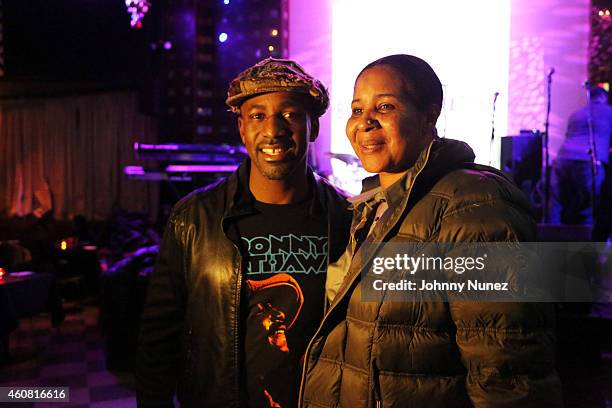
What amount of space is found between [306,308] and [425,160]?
0.66 meters

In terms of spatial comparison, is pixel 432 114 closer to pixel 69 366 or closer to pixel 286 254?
pixel 286 254

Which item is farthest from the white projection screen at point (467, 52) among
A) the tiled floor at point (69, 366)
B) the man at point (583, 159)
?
the tiled floor at point (69, 366)

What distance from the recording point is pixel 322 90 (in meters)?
1.68

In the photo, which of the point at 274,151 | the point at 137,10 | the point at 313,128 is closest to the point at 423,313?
the point at 274,151

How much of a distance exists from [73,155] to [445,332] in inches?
383

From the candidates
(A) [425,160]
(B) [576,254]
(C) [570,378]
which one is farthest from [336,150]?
(A) [425,160]

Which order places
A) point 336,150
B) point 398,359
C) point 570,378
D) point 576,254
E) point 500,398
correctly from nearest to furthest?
point 500,398 < point 398,359 < point 570,378 < point 576,254 < point 336,150

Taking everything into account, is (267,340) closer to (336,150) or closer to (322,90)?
(322,90)

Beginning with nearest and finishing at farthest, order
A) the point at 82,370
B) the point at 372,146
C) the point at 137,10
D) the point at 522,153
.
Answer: the point at 372,146, the point at 82,370, the point at 522,153, the point at 137,10

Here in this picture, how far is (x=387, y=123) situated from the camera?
1.24 meters

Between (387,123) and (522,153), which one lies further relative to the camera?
(522,153)

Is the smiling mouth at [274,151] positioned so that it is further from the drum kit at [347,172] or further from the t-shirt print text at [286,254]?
the drum kit at [347,172]

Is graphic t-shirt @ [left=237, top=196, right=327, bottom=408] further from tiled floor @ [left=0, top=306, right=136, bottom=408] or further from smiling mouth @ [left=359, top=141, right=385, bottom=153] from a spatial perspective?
tiled floor @ [left=0, top=306, right=136, bottom=408]

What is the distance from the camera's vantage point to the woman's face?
123 centimetres
